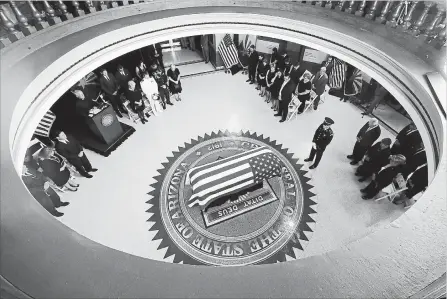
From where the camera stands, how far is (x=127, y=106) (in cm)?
823

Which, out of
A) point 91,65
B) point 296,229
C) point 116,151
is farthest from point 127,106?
point 296,229

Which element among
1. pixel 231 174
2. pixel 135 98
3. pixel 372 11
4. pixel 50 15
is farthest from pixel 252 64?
pixel 50 15

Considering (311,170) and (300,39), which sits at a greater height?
(300,39)

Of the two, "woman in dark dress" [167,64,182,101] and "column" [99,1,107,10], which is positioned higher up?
"column" [99,1,107,10]

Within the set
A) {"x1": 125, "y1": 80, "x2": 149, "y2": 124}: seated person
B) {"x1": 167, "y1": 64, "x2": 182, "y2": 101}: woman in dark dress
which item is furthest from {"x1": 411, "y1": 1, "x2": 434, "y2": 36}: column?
{"x1": 125, "y1": 80, "x2": 149, "y2": 124}: seated person

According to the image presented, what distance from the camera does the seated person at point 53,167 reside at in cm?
534

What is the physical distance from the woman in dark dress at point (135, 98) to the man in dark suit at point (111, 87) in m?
0.51

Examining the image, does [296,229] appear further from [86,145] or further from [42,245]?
[86,145]

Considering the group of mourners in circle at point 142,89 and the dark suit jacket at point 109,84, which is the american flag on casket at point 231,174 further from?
the dark suit jacket at point 109,84

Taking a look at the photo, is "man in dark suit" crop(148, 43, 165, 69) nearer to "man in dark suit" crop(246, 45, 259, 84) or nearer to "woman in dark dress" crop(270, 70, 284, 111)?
"man in dark suit" crop(246, 45, 259, 84)

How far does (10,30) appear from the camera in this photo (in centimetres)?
474

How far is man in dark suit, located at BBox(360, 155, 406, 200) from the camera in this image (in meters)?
5.23

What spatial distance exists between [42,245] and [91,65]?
4517 millimetres

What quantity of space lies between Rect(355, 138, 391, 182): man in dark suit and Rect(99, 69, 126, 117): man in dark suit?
7.22 m
